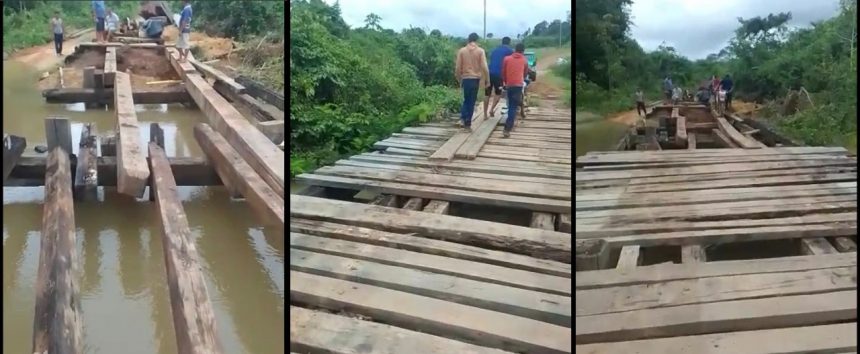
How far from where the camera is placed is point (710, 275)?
2289mm

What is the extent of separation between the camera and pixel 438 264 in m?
2.27

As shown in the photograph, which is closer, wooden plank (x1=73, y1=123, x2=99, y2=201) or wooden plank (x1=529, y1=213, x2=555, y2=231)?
wooden plank (x1=73, y1=123, x2=99, y2=201)

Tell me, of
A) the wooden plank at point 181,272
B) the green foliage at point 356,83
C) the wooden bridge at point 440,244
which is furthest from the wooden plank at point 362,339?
the green foliage at point 356,83

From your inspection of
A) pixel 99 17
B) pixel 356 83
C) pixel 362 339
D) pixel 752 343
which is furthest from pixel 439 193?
pixel 99 17

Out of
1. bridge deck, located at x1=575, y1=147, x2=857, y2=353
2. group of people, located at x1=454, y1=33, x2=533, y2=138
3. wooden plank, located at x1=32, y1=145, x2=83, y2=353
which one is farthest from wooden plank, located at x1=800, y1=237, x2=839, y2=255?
wooden plank, located at x1=32, y1=145, x2=83, y2=353

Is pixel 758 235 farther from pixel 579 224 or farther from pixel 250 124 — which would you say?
pixel 250 124

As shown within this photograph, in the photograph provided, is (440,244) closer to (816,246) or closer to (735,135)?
(735,135)

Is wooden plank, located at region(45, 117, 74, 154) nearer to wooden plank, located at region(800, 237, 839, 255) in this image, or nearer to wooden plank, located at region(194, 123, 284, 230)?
wooden plank, located at region(194, 123, 284, 230)

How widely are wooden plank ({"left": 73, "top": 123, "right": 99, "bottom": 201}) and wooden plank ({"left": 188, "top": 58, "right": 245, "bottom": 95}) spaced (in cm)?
34

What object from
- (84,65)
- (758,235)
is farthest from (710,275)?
(84,65)

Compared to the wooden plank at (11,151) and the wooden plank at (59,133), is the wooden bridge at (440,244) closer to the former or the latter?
the wooden plank at (59,133)

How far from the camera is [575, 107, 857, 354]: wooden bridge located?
2.21 m

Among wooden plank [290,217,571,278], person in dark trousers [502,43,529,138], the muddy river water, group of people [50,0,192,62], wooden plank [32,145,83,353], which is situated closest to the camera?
wooden plank [32,145,83,353]

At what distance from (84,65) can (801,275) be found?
2.18 m
